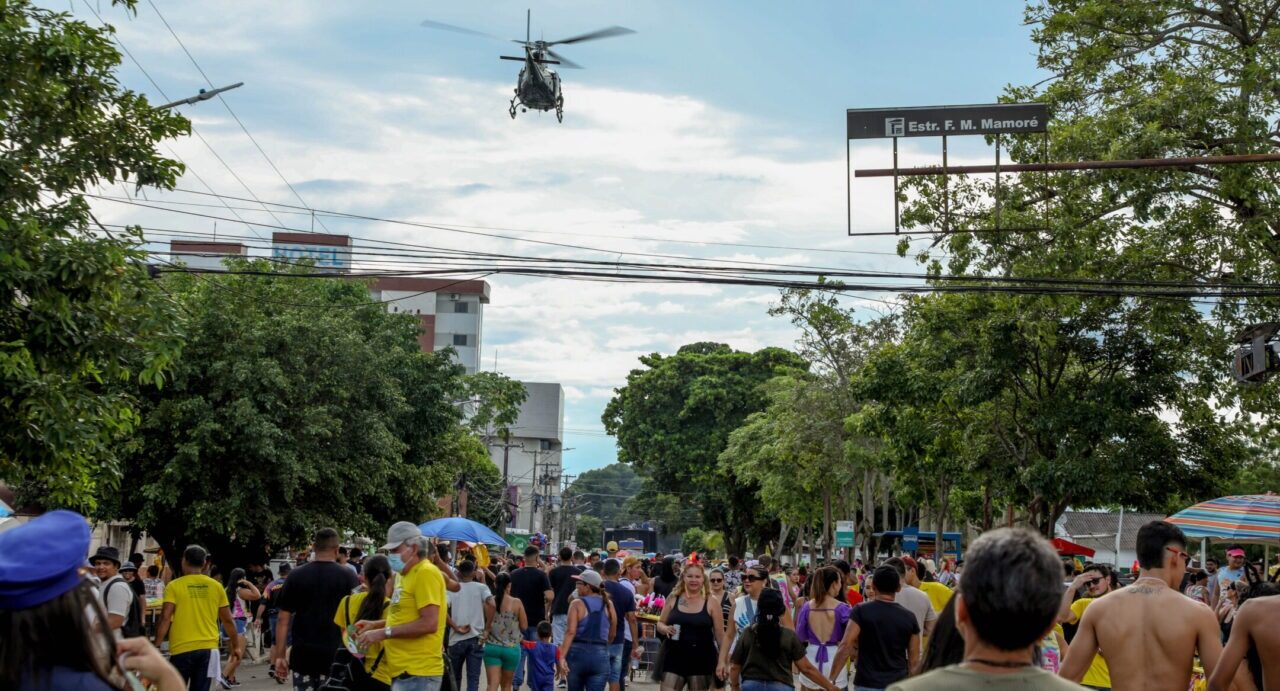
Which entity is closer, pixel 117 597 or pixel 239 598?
pixel 117 597

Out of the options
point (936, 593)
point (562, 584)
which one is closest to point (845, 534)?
point (562, 584)

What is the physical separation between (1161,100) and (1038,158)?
2.81 m

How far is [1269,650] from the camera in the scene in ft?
23.4

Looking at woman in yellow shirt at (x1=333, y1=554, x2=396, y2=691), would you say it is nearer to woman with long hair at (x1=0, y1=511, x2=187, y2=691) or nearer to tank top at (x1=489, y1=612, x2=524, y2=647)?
tank top at (x1=489, y1=612, x2=524, y2=647)

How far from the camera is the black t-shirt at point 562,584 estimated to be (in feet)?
53.5

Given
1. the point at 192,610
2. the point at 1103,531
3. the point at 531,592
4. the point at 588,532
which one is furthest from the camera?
the point at 588,532

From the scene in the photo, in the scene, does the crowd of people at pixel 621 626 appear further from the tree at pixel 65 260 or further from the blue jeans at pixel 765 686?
the tree at pixel 65 260

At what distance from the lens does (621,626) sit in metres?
15.2

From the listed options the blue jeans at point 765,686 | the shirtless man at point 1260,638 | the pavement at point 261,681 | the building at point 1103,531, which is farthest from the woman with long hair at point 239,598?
the building at point 1103,531

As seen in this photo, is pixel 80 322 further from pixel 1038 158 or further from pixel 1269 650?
pixel 1038 158

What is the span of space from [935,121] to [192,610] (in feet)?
33.6

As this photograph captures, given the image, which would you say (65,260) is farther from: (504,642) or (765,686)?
(765,686)

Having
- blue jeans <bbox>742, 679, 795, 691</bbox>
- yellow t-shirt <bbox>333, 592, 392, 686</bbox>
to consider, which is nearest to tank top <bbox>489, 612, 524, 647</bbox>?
yellow t-shirt <bbox>333, 592, 392, 686</bbox>

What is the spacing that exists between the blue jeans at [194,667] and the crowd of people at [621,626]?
0.08 ft
